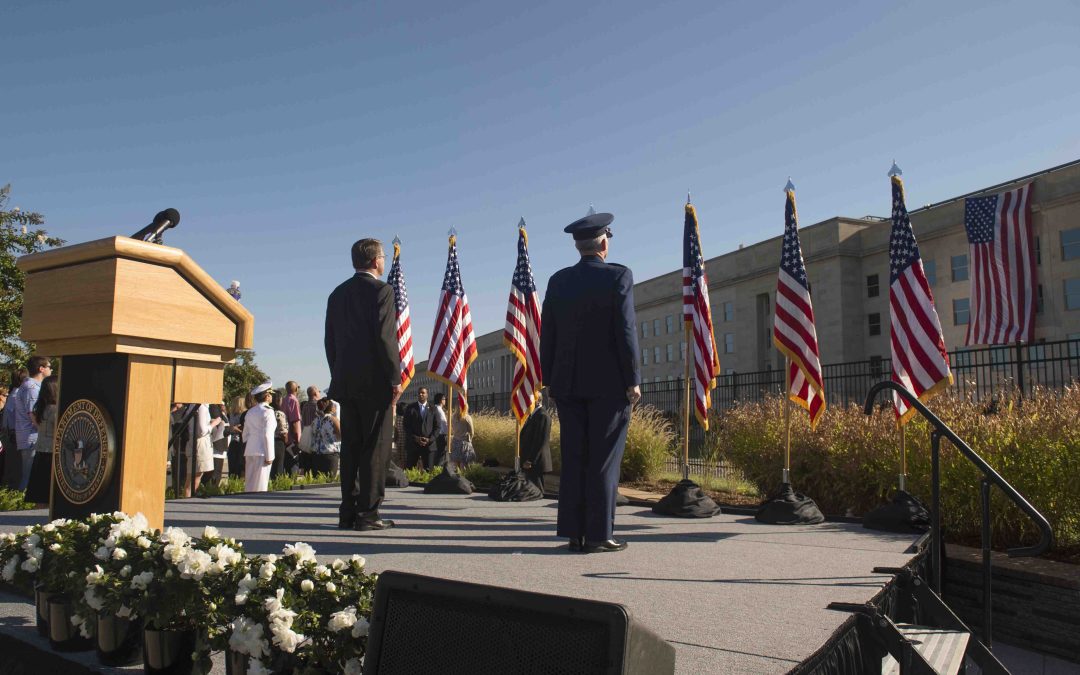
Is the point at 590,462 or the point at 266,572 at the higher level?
the point at 590,462

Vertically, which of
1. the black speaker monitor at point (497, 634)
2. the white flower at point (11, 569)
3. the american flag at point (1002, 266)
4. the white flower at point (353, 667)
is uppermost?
the american flag at point (1002, 266)

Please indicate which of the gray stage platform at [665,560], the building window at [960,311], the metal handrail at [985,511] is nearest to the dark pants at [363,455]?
the gray stage platform at [665,560]

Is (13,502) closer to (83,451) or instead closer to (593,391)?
(83,451)

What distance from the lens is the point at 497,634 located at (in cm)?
192

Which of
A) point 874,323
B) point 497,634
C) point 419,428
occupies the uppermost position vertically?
point 874,323

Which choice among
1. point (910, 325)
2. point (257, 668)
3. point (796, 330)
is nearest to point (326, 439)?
point (796, 330)

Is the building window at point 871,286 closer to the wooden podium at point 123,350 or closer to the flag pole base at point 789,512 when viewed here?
the flag pole base at point 789,512

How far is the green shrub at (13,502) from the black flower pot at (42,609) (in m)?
5.00

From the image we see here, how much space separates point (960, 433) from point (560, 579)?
4.99 metres

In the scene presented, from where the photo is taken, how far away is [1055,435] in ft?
21.9

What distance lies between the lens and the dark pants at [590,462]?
538 cm

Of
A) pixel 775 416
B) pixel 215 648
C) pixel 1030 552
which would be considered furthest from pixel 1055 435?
pixel 215 648

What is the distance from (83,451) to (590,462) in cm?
307

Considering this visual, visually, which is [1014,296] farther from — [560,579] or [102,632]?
[102,632]
